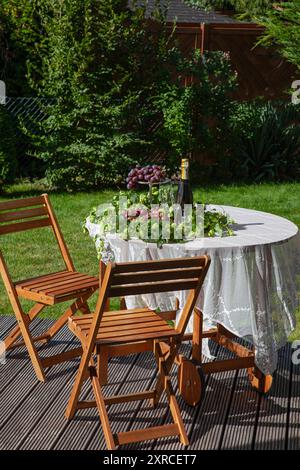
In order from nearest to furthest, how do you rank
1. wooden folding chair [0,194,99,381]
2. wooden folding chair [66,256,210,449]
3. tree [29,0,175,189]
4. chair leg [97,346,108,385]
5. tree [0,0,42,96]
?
wooden folding chair [66,256,210,449] < chair leg [97,346,108,385] < wooden folding chair [0,194,99,381] < tree [29,0,175,189] < tree [0,0,42,96]

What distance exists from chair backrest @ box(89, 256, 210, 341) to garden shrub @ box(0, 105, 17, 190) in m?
6.19

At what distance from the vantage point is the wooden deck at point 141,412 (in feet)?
14.4

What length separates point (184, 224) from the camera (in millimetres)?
4852

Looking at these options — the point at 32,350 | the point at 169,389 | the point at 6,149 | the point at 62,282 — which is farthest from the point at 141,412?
the point at 6,149

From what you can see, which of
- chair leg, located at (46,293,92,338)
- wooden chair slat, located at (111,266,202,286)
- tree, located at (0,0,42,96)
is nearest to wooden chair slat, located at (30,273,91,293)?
chair leg, located at (46,293,92,338)

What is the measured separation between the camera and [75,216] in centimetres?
953

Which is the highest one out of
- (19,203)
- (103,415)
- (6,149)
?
(19,203)

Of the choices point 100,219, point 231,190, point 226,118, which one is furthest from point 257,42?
point 100,219

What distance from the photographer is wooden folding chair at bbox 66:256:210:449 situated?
4211mm

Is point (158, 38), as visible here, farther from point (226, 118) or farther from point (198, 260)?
point (198, 260)

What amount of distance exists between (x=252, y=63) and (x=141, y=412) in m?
9.47

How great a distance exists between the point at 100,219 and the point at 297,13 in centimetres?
795

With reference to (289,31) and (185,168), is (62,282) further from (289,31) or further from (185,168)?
(289,31)

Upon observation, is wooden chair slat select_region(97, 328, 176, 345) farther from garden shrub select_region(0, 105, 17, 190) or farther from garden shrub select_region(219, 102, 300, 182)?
garden shrub select_region(219, 102, 300, 182)
